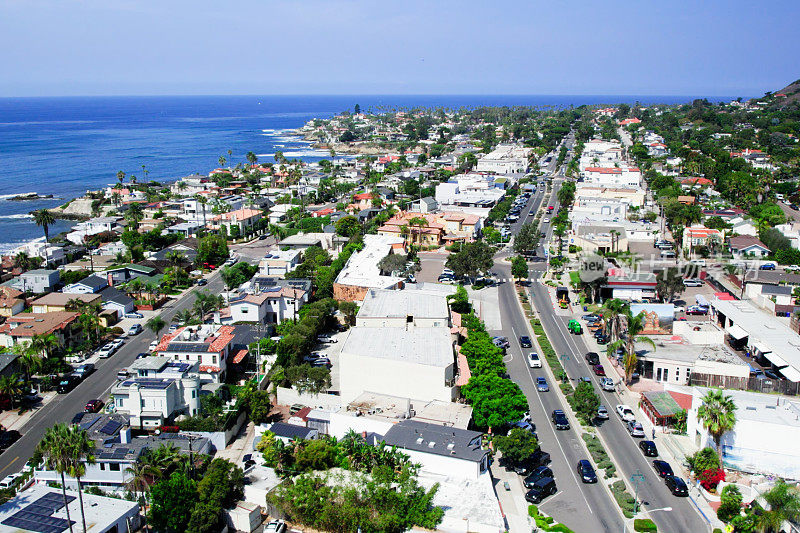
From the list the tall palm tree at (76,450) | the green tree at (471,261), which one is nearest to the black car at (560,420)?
the tall palm tree at (76,450)

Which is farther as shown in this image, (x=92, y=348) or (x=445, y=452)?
(x=92, y=348)

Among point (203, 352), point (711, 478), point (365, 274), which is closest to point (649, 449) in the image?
point (711, 478)

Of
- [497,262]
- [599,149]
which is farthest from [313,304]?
[599,149]

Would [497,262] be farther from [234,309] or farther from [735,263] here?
[234,309]

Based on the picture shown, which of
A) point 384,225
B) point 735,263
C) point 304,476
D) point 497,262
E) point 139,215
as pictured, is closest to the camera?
point 304,476

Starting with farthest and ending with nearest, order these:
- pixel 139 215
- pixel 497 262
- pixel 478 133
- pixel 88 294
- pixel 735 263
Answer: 1. pixel 478 133
2. pixel 139 215
3. pixel 497 262
4. pixel 735 263
5. pixel 88 294

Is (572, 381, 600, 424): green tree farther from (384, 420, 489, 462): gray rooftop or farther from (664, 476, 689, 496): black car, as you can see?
(384, 420, 489, 462): gray rooftop

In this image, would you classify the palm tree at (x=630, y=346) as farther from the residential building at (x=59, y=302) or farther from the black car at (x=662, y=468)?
the residential building at (x=59, y=302)

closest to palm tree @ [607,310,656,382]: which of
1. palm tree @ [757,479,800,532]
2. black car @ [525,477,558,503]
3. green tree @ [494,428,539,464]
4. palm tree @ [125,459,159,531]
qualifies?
green tree @ [494,428,539,464]
